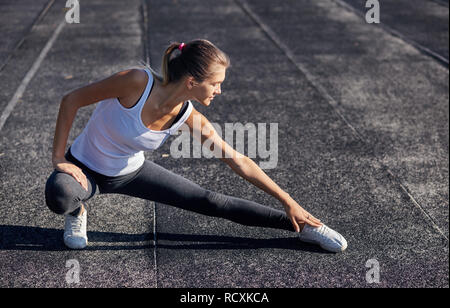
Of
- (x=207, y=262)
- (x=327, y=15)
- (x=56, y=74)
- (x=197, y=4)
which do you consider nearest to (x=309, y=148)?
(x=207, y=262)

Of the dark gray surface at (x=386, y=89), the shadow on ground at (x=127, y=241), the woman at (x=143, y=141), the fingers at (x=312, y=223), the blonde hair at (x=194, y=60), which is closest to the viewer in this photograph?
the blonde hair at (x=194, y=60)

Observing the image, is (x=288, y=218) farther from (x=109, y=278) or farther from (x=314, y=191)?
(x=109, y=278)

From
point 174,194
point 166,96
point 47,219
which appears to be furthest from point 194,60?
point 47,219

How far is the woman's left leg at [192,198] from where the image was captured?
348 cm

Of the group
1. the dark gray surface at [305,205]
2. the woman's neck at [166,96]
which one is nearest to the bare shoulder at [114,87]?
the woman's neck at [166,96]

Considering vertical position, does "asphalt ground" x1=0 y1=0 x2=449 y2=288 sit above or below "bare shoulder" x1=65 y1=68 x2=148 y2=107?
below

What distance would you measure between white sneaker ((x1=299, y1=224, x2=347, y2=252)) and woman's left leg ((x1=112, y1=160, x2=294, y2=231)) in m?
0.18

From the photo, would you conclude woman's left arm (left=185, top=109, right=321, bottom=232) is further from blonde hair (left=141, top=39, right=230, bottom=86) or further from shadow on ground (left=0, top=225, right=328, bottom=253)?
shadow on ground (left=0, top=225, right=328, bottom=253)

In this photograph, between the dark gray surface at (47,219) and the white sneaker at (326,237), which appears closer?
the dark gray surface at (47,219)

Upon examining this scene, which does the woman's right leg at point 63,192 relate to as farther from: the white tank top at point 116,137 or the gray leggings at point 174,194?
the white tank top at point 116,137

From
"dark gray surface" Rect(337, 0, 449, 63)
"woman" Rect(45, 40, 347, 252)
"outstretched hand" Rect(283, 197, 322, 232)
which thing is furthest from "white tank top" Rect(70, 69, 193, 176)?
"dark gray surface" Rect(337, 0, 449, 63)

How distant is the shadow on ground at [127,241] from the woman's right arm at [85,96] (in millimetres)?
694

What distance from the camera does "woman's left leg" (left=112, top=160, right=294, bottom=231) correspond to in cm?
348

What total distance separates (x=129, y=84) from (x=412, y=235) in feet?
8.80
